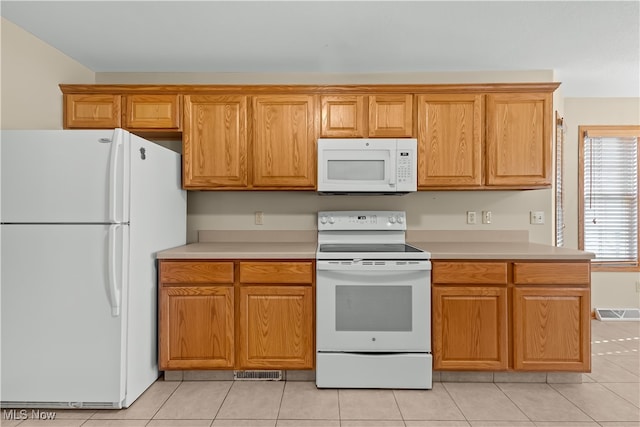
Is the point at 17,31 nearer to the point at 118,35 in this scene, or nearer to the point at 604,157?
the point at 118,35

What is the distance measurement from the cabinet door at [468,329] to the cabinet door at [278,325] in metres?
0.83

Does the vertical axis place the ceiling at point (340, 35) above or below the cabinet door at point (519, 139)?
above

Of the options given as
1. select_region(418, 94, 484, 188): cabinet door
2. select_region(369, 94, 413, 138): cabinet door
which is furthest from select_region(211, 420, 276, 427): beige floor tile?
select_region(369, 94, 413, 138): cabinet door

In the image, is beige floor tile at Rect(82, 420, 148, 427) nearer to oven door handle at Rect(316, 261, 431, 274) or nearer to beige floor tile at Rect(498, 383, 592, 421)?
oven door handle at Rect(316, 261, 431, 274)

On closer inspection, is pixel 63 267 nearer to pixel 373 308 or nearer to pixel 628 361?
pixel 373 308

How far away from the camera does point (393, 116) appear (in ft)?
9.30

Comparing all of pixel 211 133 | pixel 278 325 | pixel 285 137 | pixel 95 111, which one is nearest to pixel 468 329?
pixel 278 325

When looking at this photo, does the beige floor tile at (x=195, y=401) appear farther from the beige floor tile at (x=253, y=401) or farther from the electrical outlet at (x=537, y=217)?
the electrical outlet at (x=537, y=217)

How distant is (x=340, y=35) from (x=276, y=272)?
1638 millimetres

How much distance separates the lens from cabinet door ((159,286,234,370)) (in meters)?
2.44

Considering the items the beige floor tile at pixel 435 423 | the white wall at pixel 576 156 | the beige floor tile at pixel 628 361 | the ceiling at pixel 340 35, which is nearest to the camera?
the beige floor tile at pixel 435 423

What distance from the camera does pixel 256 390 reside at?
238cm

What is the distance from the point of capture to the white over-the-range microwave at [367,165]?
9.08 feet

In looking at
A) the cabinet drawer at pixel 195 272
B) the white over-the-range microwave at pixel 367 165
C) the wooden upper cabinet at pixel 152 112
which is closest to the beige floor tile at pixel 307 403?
the cabinet drawer at pixel 195 272
